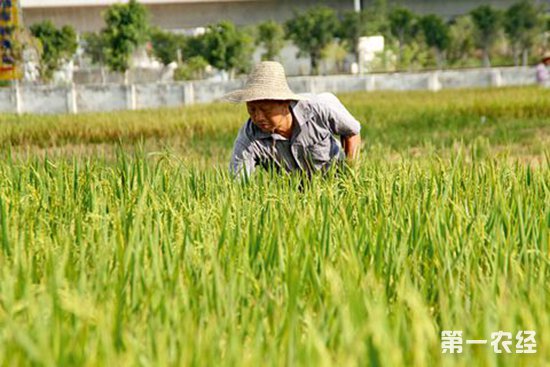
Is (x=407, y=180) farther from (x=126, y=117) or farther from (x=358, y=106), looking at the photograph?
(x=358, y=106)

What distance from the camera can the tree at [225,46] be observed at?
31.5 m

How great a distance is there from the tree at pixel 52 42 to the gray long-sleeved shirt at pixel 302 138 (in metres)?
27.7

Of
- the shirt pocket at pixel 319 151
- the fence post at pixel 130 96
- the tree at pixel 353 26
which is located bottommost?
the fence post at pixel 130 96

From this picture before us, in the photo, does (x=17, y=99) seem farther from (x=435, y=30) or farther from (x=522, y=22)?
(x=522, y=22)

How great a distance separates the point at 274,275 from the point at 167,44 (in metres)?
34.8

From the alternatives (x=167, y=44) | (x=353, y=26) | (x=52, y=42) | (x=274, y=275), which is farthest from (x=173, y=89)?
(x=274, y=275)

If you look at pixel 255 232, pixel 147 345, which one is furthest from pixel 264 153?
pixel 147 345

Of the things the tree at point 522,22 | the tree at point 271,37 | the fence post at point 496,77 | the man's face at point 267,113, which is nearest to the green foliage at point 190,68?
the tree at point 271,37

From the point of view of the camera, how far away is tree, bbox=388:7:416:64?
3541cm

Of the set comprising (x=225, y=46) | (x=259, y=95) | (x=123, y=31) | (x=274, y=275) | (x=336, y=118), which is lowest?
(x=274, y=275)

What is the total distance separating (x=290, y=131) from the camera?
4.14 meters

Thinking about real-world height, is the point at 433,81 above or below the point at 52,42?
below

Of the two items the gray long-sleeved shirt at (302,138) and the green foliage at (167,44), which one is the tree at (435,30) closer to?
the green foliage at (167,44)

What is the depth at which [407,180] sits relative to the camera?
Result: 3.61 meters
